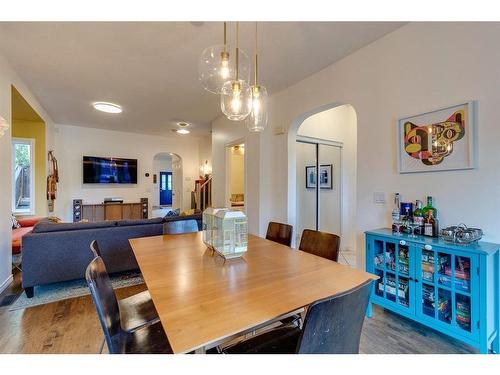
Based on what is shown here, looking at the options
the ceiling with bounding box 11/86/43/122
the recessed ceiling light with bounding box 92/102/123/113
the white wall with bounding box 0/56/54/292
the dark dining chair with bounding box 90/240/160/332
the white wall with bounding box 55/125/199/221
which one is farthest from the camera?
the white wall with bounding box 55/125/199/221

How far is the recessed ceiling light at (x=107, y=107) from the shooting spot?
423 centimetres

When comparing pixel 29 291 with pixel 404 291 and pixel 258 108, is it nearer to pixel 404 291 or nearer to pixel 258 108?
pixel 258 108

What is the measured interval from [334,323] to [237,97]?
1.55 m

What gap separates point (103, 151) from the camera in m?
6.25

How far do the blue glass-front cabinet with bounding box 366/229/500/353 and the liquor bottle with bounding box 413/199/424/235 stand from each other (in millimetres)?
86

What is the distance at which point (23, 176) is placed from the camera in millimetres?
4852

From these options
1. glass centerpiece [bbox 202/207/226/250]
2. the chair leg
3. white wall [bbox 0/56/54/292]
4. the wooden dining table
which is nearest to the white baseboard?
white wall [bbox 0/56/54/292]

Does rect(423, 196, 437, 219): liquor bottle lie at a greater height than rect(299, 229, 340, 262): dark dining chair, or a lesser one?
greater

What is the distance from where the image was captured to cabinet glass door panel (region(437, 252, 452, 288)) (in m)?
1.71

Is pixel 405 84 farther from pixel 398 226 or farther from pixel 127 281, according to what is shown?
pixel 127 281

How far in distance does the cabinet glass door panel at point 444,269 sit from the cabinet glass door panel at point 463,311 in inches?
3.9

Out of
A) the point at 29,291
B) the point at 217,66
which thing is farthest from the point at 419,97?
the point at 29,291

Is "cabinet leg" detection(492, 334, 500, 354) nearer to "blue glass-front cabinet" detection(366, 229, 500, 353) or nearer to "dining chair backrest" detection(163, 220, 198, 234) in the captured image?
"blue glass-front cabinet" detection(366, 229, 500, 353)

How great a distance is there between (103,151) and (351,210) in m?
6.13
